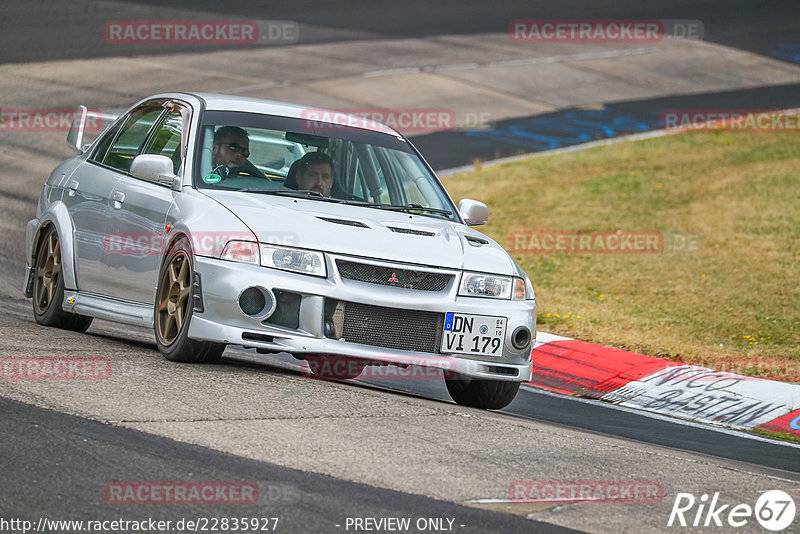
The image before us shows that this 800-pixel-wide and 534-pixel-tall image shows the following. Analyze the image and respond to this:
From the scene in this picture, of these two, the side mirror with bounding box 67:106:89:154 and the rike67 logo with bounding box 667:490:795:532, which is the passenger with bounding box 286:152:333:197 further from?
the rike67 logo with bounding box 667:490:795:532

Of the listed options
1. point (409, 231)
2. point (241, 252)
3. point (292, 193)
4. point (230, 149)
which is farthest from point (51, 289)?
point (409, 231)

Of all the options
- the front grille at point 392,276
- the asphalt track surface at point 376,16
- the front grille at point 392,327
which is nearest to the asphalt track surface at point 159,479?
the front grille at point 392,327

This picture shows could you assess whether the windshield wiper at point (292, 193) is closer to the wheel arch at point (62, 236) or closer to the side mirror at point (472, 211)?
the side mirror at point (472, 211)

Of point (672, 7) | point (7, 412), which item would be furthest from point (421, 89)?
point (7, 412)

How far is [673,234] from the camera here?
16.3 m

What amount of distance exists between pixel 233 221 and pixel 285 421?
151 centimetres

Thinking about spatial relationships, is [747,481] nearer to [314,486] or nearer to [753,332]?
[314,486]

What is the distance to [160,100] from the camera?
905 centimetres

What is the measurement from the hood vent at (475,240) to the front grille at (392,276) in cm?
53

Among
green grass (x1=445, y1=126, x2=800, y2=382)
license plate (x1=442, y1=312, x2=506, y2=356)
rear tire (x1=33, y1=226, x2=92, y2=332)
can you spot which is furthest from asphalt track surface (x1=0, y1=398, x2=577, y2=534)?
green grass (x1=445, y1=126, x2=800, y2=382)

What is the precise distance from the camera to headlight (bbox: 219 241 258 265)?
283 inches

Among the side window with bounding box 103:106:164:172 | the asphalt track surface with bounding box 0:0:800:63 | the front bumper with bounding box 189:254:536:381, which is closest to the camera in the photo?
the front bumper with bounding box 189:254:536:381

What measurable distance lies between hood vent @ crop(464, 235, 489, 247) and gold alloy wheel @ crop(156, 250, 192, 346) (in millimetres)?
1724

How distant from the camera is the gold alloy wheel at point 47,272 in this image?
9.03 meters
